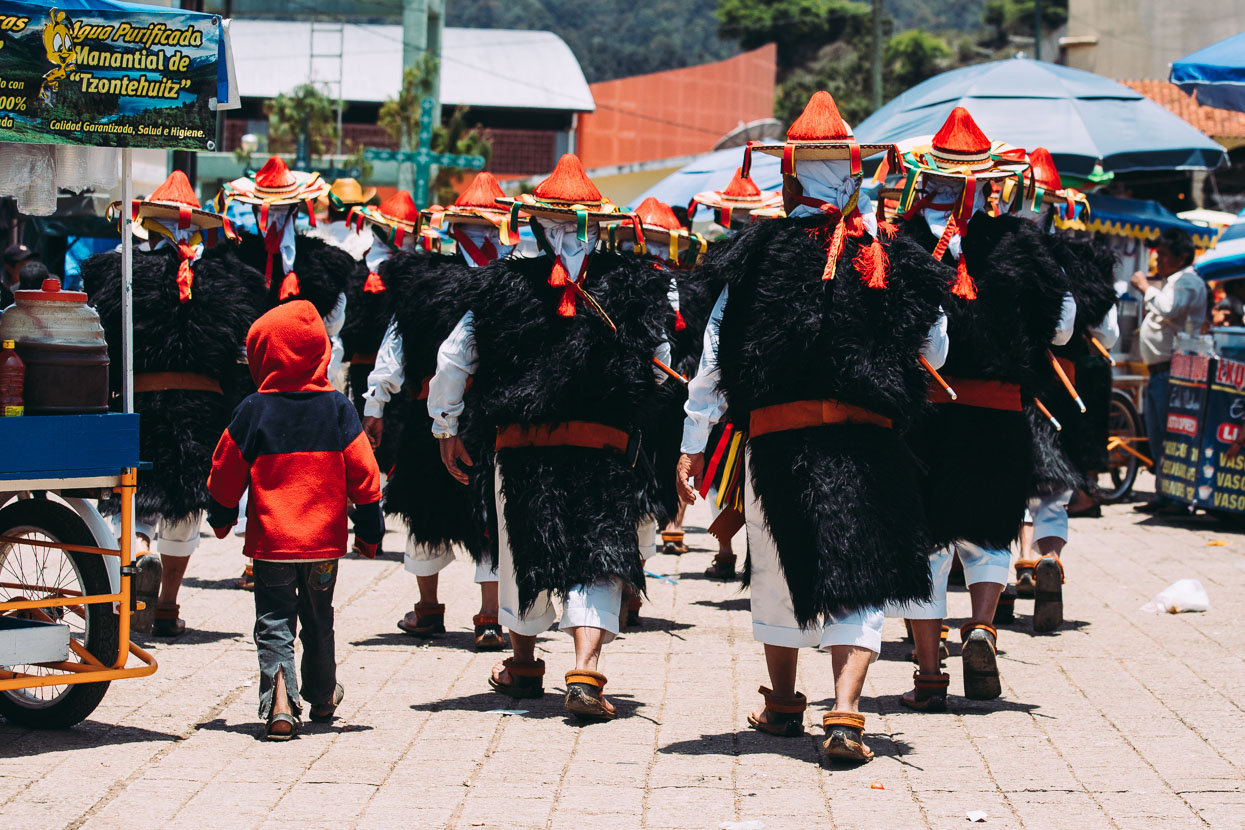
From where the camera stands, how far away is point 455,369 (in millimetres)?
6570

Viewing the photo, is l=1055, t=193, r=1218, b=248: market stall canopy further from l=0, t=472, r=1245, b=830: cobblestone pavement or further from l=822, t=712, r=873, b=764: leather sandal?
l=822, t=712, r=873, b=764: leather sandal

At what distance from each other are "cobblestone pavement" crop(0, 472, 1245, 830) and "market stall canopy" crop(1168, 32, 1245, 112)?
2987mm

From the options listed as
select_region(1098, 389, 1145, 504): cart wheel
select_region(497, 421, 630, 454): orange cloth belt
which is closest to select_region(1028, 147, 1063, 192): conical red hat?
select_region(497, 421, 630, 454): orange cloth belt

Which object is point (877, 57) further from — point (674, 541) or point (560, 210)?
point (560, 210)

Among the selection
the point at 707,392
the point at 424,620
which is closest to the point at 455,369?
the point at 707,392

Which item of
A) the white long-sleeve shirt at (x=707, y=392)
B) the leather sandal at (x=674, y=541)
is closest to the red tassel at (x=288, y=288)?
the leather sandal at (x=674, y=541)

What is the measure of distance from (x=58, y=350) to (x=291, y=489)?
101 cm

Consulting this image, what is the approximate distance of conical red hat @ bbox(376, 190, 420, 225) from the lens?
10836mm

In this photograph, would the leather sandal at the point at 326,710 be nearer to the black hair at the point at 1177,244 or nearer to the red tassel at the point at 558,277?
the red tassel at the point at 558,277

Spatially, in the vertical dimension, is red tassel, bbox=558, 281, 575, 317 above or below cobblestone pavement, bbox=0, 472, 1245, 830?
above

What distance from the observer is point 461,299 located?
6582mm

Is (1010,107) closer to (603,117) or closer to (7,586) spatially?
(7,586)

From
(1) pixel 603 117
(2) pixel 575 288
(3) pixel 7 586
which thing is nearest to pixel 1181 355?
(2) pixel 575 288

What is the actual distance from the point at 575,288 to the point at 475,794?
222 cm
